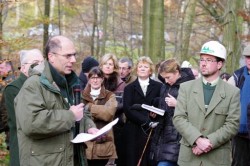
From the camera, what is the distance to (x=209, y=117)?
6203mm

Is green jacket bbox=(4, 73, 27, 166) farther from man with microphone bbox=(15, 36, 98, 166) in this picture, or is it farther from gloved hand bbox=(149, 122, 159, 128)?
gloved hand bbox=(149, 122, 159, 128)

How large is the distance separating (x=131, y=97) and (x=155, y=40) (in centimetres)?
528

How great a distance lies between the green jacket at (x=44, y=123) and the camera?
4.73 m

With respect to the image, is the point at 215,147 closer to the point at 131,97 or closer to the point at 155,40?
the point at 131,97

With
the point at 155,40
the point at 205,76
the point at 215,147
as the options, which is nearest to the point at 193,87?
the point at 205,76

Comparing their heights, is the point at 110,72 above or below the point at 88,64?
below

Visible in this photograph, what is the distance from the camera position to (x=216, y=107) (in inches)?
243

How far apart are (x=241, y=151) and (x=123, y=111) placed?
7.45 feet

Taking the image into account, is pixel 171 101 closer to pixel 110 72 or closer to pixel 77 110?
pixel 110 72

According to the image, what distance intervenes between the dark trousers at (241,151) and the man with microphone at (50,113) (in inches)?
149

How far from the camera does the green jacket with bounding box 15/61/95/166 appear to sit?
186 inches

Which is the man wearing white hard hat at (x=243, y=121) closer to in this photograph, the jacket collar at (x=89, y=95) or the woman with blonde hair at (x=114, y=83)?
the jacket collar at (x=89, y=95)

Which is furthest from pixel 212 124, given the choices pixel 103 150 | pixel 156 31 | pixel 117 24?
pixel 117 24

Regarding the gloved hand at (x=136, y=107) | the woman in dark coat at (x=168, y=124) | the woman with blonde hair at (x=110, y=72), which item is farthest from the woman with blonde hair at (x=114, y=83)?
the woman in dark coat at (x=168, y=124)
